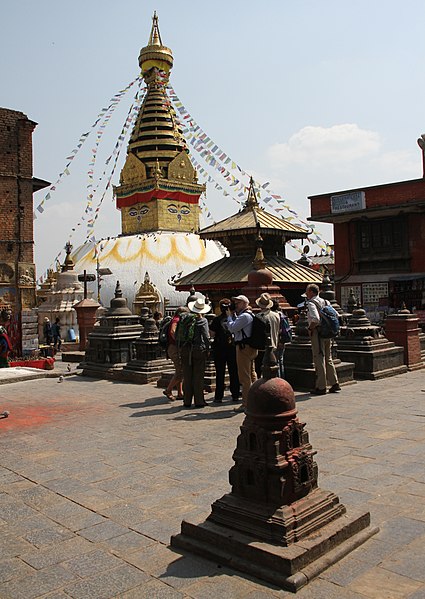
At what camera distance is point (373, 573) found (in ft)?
10.1

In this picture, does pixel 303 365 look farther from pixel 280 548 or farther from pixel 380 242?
pixel 380 242

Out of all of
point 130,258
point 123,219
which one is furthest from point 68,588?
point 123,219

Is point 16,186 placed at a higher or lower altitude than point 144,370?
higher

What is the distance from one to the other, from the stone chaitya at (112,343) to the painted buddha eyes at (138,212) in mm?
29421

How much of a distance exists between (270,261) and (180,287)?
3507 mm

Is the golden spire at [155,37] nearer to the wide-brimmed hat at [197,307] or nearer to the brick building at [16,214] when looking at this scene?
the brick building at [16,214]

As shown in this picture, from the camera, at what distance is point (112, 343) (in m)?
12.3

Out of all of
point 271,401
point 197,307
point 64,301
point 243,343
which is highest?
point 64,301

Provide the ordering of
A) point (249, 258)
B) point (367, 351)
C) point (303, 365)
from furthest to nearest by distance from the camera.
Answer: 1. point (249, 258)
2. point (367, 351)
3. point (303, 365)

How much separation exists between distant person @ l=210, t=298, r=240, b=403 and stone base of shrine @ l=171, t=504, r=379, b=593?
188 inches

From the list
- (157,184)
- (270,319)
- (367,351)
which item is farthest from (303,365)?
(157,184)

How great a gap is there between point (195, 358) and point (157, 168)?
3450 cm

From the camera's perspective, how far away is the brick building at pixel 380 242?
21391 mm

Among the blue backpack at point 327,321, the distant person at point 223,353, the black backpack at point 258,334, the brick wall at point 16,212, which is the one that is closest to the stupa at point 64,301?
the brick wall at point 16,212
